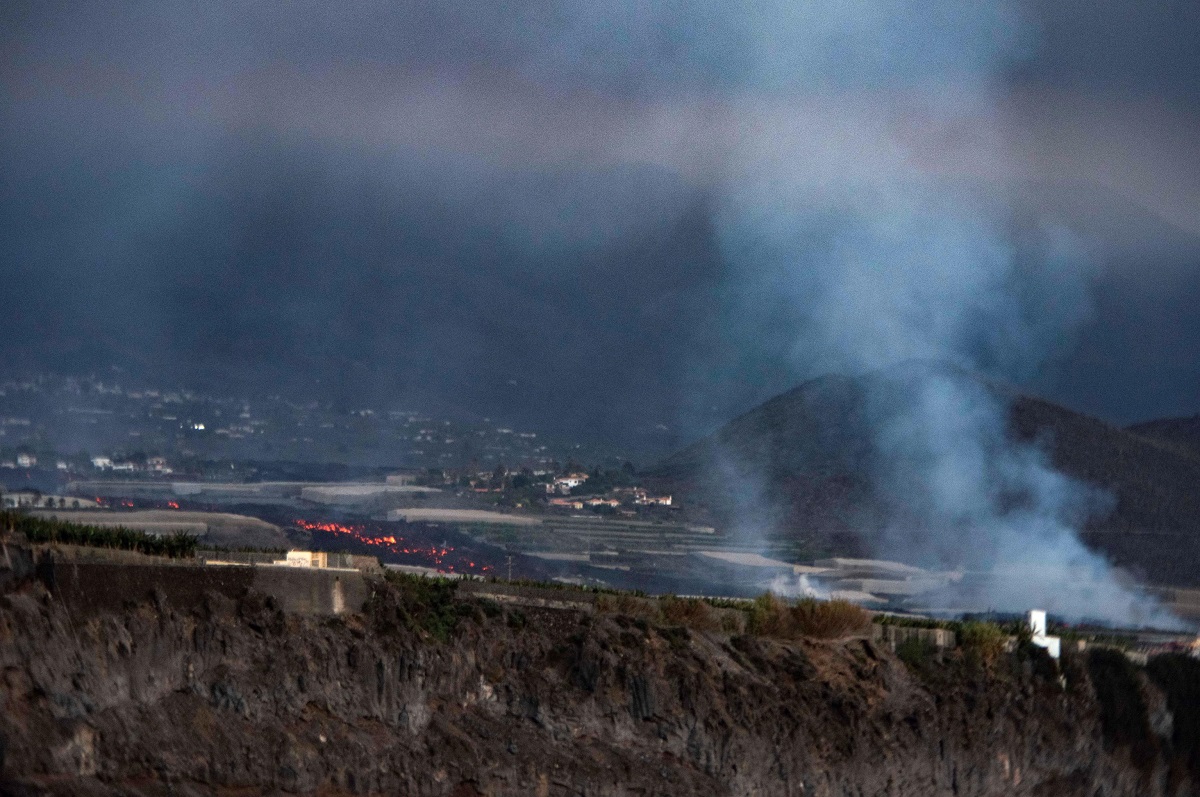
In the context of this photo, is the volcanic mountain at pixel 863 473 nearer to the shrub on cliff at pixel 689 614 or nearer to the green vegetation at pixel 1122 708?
the green vegetation at pixel 1122 708

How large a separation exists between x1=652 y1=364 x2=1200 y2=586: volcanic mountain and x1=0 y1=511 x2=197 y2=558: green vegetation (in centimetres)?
5431

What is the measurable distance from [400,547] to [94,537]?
42.4 m

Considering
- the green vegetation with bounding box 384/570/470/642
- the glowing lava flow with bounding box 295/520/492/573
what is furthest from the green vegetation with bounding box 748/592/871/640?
the glowing lava flow with bounding box 295/520/492/573

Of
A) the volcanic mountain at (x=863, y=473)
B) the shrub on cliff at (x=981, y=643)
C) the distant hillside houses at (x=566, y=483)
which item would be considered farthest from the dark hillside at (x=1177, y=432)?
the shrub on cliff at (x=981, y=643)

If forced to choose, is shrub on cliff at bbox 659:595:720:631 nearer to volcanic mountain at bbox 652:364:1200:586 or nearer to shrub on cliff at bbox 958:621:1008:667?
shrub on cliff at bbox 958:621:1008:667

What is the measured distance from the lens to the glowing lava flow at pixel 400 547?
75.8m

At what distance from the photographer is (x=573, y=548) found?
90938 millimetres

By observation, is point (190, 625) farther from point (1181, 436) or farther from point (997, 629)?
point (1181, 436)

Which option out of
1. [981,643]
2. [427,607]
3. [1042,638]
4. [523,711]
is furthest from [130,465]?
[523,711]

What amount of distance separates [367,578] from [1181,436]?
80.2 metres

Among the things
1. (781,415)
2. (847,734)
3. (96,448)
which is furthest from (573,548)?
(847,734)

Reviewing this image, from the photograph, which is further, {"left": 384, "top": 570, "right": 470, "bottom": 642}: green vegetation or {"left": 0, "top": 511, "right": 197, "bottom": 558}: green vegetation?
{"left": 384, "top": 570, "right": 470, "bottom": 642}: green vegetation

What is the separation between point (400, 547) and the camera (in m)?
79.8

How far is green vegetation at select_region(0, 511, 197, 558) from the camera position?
35.3m
